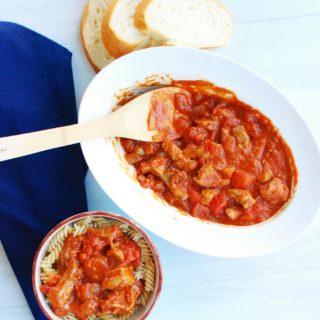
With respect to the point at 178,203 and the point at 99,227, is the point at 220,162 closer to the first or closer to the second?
the point at 178,203

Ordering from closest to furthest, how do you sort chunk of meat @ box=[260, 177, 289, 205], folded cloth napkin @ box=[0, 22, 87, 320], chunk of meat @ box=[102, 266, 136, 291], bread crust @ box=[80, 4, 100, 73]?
chunk of meat @ box=[102, 266, 136, 291], chunk of meat @ box=[260, 177, 289, 205], folded cloth napkin @ box=[0, 22, 87, 320], bread crust @ box=[80, 4, 100, 73]

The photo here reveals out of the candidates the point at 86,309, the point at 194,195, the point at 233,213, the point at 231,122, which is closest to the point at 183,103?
the point at 231,122

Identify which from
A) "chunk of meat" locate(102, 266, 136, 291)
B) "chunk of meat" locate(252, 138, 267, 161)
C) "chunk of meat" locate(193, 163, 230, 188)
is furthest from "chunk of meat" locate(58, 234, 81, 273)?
"chunk of meat" locate(252, 138, 267, 161)

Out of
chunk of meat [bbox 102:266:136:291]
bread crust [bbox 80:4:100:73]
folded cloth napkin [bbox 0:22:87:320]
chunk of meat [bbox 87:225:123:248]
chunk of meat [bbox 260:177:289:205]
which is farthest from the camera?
bread crust [bbox 80:4:100:73]

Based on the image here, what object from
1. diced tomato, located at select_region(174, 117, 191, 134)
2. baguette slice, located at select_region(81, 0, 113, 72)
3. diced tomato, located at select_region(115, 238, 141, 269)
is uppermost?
Result: baguette slice, located at select_region(81, 0, 113, 72)

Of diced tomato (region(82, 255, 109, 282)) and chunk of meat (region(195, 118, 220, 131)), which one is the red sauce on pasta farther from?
chunk of meat (region(195, 118, 220, 131))

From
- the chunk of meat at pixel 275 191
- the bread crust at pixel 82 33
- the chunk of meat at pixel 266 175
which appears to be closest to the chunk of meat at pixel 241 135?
the chunk of meat at pixel 266 175

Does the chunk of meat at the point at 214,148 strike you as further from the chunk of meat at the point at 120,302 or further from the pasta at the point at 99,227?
the chunk of meat at the point at 120,302
